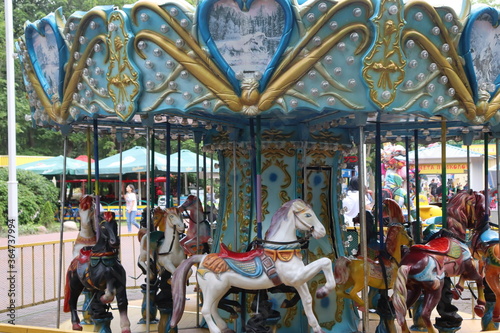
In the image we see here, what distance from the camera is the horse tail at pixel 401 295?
6.49m

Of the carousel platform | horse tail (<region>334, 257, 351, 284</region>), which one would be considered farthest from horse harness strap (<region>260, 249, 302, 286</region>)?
the carousel platform

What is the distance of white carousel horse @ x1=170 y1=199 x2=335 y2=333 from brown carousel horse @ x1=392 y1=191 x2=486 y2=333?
2.76ft

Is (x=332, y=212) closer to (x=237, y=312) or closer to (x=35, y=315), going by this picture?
(x=237, y=312)

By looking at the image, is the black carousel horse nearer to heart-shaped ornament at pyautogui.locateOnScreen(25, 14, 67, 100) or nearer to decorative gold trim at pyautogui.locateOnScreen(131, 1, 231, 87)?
heart-shaped ornament at pyautogui.locateOnScreen(25, 14, 67, 100)

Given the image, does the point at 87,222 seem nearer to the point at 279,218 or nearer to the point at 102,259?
the point at 102,259

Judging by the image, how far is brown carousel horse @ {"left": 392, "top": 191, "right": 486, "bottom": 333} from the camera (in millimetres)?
6574

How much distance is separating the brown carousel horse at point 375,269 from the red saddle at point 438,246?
0.49m

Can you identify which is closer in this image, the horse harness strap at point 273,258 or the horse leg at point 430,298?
the horse harness strap at point 273,258

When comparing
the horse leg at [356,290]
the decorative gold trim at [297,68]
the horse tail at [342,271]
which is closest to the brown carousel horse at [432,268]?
the horse leg at [356,290]

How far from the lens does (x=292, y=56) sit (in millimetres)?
5773

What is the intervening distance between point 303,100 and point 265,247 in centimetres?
155

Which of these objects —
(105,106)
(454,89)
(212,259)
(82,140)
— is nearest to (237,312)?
(212,259)

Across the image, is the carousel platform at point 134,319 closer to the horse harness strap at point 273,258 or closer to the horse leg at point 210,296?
the horse leg at point 210,296

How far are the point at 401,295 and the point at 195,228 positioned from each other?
12.0ft
